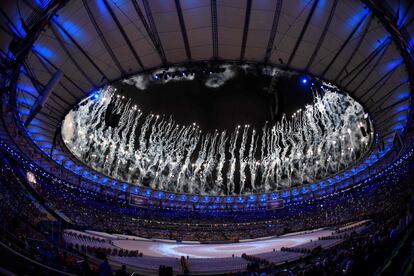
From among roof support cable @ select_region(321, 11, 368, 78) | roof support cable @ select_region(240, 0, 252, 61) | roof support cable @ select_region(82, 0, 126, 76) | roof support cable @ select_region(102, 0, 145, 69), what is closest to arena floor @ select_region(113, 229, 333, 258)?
roof support cable @ select_region(82, 0, 126, 76)

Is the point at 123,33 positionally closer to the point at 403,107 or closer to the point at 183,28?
the point at 183,28

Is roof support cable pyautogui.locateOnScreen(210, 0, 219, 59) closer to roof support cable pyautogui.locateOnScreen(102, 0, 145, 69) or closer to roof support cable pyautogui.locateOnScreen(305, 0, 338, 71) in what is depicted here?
roof support cable pyautogui.locateOnScreen(102, 0, 145, 69)

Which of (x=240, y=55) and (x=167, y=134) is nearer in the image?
(x=240, y=55)

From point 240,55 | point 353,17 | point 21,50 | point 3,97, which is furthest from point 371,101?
point 3,97

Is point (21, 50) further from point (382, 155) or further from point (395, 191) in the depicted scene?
point (395, 191)

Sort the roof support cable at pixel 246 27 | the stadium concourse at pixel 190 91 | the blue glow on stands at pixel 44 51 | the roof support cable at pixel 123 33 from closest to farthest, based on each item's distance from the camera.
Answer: the stadium concourse at pixel 190 91, the roof support cable at pixel 123 33, the roof support cable at pixel 246 27, the blue glow on stands at pixel 44 51

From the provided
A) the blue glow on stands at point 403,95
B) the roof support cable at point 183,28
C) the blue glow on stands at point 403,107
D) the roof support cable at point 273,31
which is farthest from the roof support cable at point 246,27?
the blue glow on stands at point 403,107

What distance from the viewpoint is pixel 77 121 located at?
34531mm

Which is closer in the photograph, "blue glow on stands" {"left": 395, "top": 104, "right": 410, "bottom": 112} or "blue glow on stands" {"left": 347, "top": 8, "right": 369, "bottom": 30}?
"blue glow on stands" {"left": 347, "top": 8, "right": 369, "bottom": 30}

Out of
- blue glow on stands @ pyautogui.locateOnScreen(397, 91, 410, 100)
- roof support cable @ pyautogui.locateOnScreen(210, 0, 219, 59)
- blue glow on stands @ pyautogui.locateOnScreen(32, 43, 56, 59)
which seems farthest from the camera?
blue glow on stands @ pyautogui.locateOnScreen(397, 91, 410, 100)

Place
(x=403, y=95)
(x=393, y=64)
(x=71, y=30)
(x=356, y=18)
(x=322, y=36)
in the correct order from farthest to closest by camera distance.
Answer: (x=403, y=95), (x=393, y=64), (x=322, y=36), (x=71, y=30), (x=356, y=18)

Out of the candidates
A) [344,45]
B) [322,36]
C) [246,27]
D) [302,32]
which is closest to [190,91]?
[246,27]

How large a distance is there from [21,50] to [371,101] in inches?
1024

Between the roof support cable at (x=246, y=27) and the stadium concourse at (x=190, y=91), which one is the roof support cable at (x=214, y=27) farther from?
the roof support cable at (x=246, y=27)
